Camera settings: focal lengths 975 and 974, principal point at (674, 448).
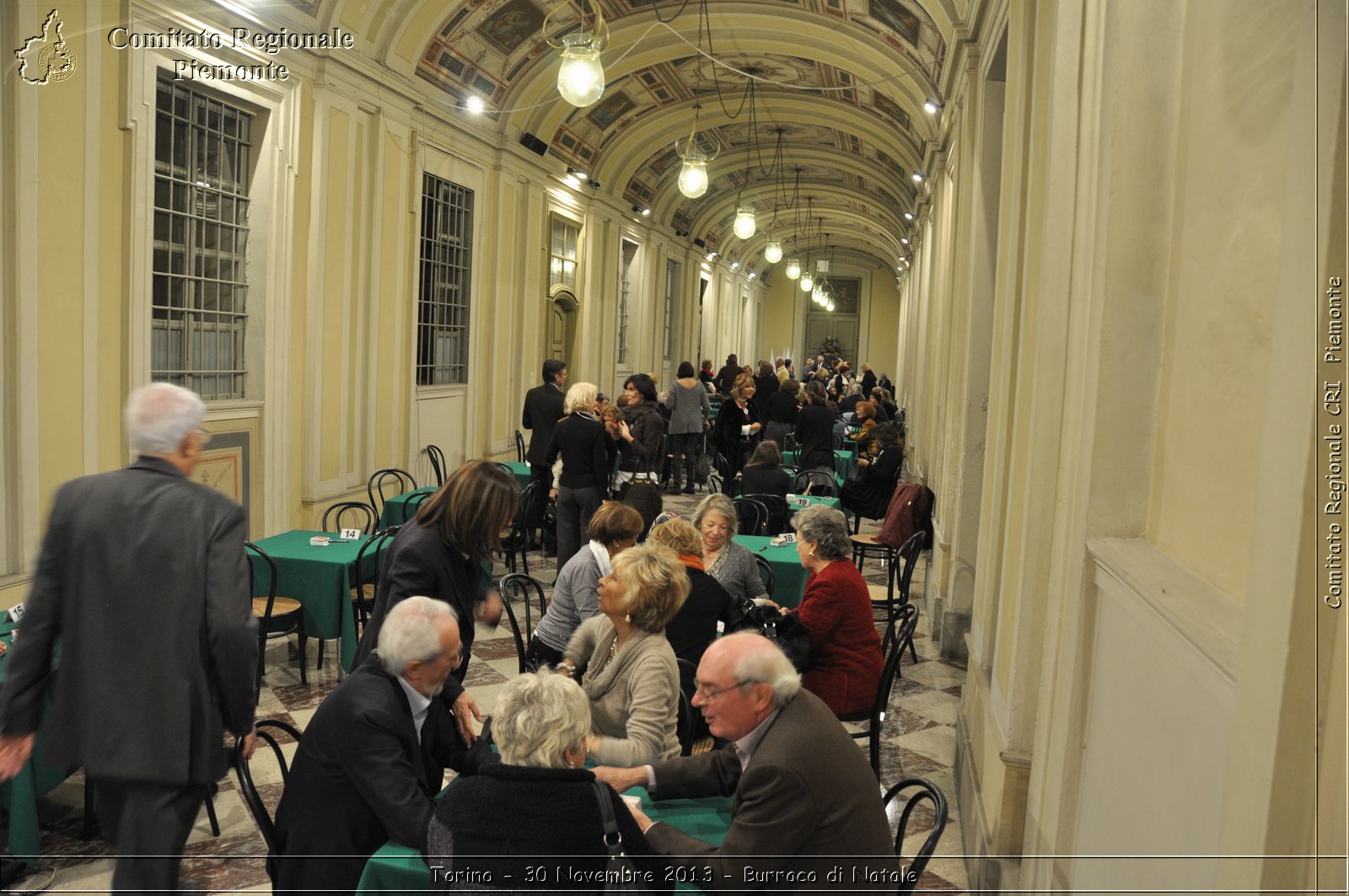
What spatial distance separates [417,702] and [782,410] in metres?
8.86

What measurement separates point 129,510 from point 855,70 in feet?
34.6

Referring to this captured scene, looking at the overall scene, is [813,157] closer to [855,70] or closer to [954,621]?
[855,70]

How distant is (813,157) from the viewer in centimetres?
1816

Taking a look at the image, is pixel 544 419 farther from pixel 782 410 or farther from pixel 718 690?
pixel 718 690

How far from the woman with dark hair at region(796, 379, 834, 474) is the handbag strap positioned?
25.5 ft

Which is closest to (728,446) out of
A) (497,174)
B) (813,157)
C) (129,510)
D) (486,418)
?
(486,418)

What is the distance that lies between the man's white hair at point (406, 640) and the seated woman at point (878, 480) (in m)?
6.46

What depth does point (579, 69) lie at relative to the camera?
5.66 metres

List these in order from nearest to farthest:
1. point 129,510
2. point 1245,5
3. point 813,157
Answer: point 1245,5 < point 129,510 < point 813,157

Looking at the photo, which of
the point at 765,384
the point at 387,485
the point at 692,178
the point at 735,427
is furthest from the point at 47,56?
the point at 765,384

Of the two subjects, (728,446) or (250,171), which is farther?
(728,446)

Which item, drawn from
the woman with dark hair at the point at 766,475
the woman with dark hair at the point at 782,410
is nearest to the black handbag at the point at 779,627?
the woman with dark hair at the point at 766,475

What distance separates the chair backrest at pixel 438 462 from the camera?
980cm

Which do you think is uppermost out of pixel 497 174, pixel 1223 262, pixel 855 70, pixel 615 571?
pixel 855 70
